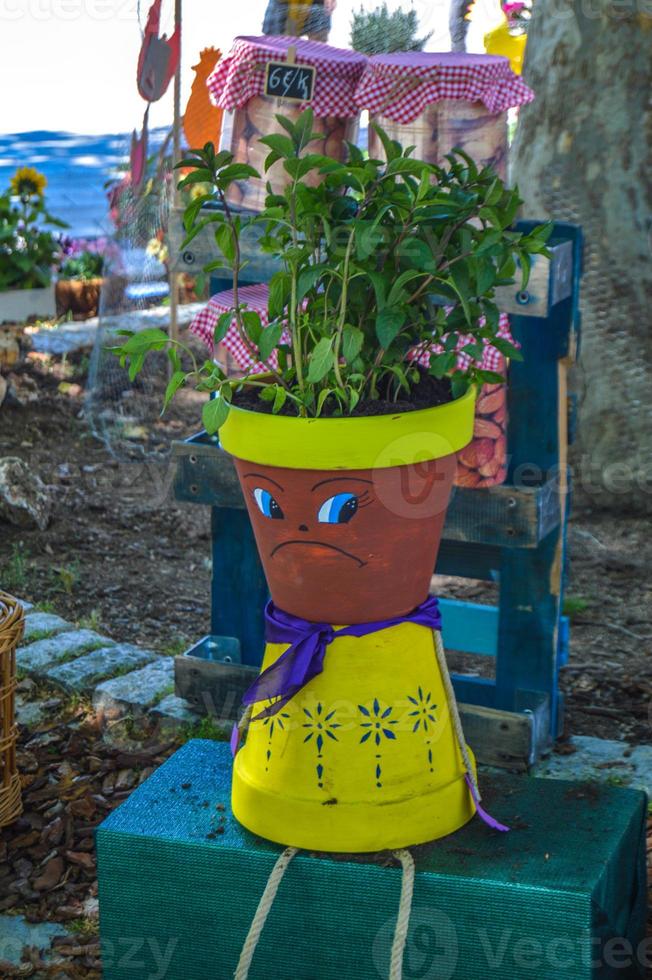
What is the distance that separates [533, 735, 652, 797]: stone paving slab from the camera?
2582mm

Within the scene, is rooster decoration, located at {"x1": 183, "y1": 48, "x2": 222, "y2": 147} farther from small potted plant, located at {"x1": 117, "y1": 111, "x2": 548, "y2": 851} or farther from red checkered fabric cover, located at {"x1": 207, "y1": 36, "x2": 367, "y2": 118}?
small potted plant, located at {"x1": 117, "y1": 111, "x2": 548, "y2": 851}

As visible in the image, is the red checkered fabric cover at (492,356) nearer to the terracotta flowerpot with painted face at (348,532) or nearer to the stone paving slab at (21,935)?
the terracotta flowerpot with painted face at (348,532)

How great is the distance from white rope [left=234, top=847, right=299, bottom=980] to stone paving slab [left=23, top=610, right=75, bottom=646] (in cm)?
163

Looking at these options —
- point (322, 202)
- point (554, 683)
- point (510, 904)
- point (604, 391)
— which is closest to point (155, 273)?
point (604, 391)

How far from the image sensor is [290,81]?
2.49m

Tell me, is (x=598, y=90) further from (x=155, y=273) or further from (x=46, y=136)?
(x=46, y=136)

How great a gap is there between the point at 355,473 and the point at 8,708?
110 centimetres

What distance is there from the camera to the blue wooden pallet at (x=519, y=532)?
2.45 meters

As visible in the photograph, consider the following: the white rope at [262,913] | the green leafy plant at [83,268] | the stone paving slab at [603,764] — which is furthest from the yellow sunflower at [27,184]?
the white rope at [262,913]

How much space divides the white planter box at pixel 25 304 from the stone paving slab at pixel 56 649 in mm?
3101

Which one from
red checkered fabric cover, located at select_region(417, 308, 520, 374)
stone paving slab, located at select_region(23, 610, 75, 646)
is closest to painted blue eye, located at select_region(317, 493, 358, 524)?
red checkered fabric cover, located at select_region(417, 308, 520, 374)

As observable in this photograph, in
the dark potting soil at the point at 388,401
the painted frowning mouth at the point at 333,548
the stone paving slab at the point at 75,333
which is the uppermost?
the dark potting soil at the point at 388,401

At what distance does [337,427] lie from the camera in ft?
5.76

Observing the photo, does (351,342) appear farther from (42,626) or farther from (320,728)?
(42,626)
